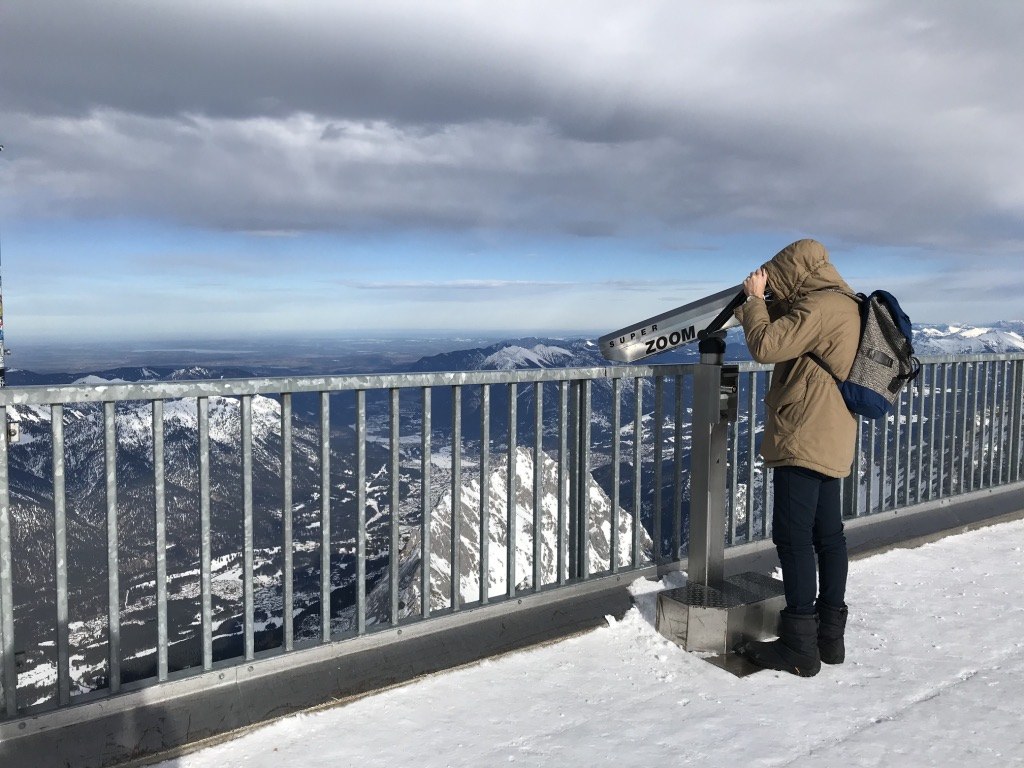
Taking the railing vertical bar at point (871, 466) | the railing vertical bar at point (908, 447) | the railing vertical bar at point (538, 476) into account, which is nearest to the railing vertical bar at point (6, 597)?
the railing vertical bar at point (538, 476)

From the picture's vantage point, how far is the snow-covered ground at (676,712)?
2688 millimetres

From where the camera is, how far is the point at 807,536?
3.39 m

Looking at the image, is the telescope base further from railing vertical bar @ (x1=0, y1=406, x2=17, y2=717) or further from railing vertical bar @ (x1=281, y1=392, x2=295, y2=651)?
railing vertical bar @ (x1=0, y1=406, x2=17, y2=717)

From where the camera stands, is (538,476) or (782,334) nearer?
(782,334)

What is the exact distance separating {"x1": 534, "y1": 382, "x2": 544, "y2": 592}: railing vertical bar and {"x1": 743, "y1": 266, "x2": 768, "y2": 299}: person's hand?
106 centimetres

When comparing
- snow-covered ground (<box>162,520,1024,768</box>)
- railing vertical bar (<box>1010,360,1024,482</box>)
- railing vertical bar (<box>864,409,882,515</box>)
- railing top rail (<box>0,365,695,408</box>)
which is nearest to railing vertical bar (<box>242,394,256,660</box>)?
railing top rail (<box>0,365,695,408</box>)

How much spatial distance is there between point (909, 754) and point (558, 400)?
6.75 ft

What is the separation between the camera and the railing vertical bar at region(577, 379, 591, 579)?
4047 millimetres

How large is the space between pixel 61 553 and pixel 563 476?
2.24m

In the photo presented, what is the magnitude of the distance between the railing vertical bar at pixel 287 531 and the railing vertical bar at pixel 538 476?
1.18 meters

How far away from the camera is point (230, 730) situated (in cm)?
277

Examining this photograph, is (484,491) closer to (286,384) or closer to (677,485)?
(286,384)

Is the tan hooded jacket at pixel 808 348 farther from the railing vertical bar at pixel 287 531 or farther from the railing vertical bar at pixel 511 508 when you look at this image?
the railing vertical bar at pixel 287 531

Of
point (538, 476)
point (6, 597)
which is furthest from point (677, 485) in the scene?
point (6, 597)
